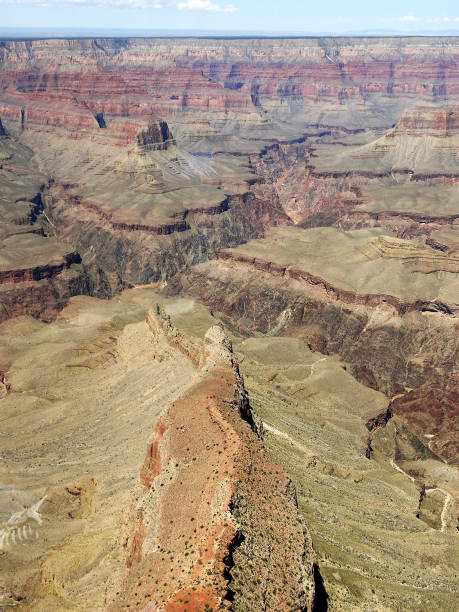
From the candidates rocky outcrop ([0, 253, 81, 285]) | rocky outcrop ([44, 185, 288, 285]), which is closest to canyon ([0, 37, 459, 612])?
rocky outcrop ([0, 253, 81, 285])

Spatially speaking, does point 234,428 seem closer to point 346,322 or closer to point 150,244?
point 346,322

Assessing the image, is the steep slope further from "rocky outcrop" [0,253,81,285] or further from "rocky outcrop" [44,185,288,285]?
"rocky outcrop" [44,185,288,285]

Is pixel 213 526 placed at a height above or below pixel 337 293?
above

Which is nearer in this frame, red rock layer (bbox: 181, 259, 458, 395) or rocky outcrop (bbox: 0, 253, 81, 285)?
red rock layer (bbox: 181, 259, 458, 395)

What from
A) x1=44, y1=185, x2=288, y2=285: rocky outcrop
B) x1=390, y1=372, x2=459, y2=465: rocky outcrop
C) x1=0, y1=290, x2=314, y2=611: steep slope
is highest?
x1=0, y1=290, x2=314, y2=611: steep slope

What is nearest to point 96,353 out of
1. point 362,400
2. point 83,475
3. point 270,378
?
point 270,378

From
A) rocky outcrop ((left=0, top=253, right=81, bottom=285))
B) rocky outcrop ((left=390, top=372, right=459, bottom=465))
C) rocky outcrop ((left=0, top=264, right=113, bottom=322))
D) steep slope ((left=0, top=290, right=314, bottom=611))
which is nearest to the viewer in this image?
steep slope ((left=0, top=290, right=314, bottom=611))

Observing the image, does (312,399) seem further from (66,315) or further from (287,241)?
(287,241)

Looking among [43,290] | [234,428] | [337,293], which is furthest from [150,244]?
[234,428]
